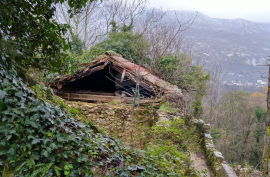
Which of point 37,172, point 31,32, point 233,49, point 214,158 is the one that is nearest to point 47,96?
point 31,32

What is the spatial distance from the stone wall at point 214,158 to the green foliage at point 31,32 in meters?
5.62

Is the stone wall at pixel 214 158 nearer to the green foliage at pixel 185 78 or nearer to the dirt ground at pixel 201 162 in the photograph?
the dirt ground at pixel 201 162

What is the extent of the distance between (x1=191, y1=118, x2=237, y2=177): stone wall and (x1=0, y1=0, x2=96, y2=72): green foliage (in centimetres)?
562

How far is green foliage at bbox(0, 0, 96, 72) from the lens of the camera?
211 cm

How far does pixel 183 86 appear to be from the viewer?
A: 1102cm

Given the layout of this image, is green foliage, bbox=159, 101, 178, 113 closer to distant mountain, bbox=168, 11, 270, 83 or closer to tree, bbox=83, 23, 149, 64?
tree, bbox=83, 23, 149, 64

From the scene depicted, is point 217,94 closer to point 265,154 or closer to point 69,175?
point 265,154

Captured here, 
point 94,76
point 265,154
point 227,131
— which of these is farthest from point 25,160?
point 227,131

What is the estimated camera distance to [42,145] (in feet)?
7.16

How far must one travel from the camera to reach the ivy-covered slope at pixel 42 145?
6.72 feet

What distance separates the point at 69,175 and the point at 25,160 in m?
0.55

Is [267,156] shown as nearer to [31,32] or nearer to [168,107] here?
[168,107]

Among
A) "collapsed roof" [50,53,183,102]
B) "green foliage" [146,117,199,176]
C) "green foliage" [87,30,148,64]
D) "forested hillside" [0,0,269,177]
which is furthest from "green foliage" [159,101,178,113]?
"green foliage" [87,30,148,64]

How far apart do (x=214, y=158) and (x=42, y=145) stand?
5.64m
